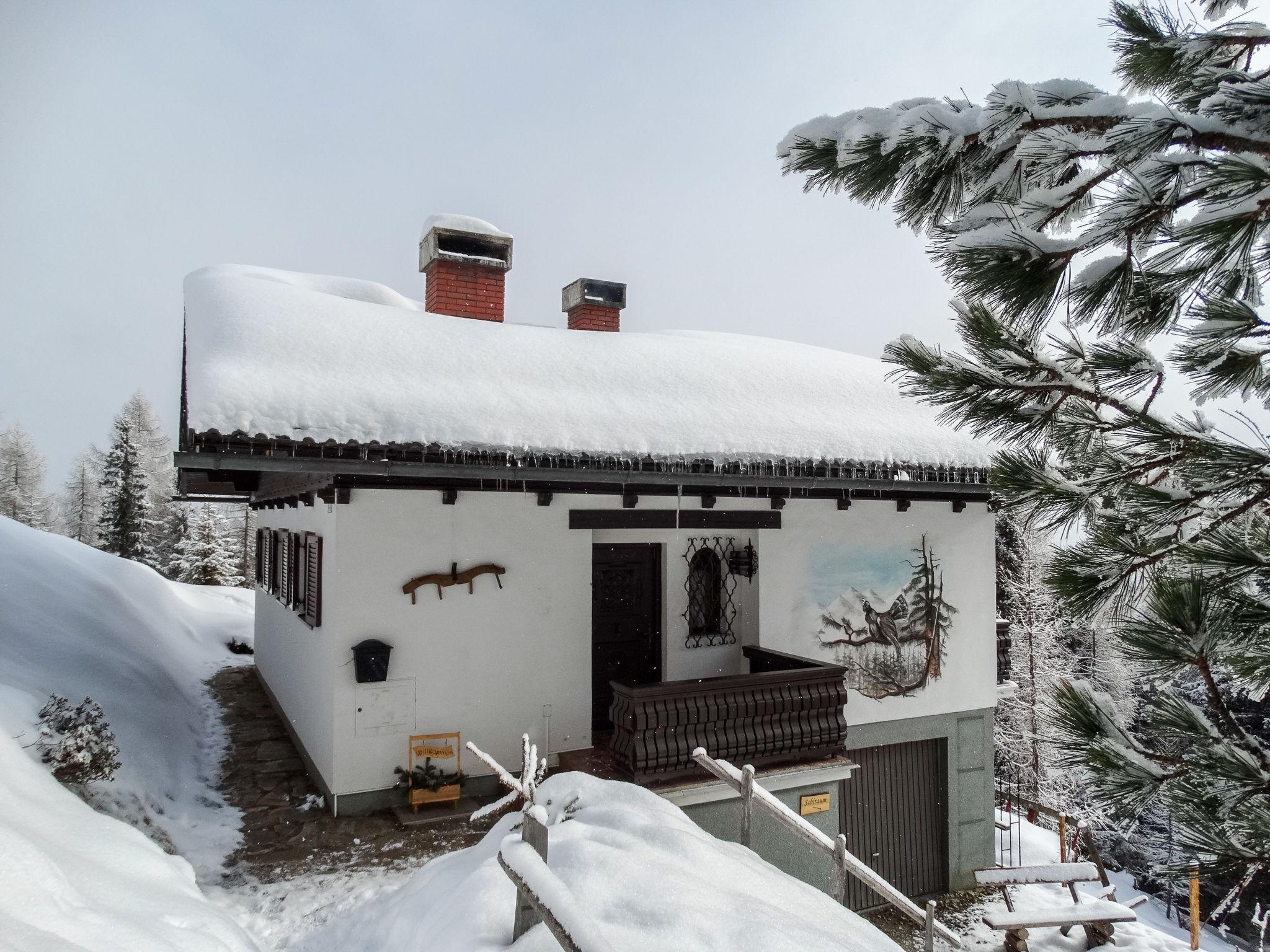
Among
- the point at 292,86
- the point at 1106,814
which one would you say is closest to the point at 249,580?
the point at 292,86

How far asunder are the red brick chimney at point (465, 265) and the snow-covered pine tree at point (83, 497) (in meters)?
36.1

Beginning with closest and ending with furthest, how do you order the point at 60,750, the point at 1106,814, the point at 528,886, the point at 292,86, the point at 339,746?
the point at 1106,814
the point at 528,886
the point at 60,750
the point at 339,746
the point at 292,86

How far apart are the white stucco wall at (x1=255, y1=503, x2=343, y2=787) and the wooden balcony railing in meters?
2.77

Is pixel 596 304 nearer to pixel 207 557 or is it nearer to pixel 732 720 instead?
pixel 732 720

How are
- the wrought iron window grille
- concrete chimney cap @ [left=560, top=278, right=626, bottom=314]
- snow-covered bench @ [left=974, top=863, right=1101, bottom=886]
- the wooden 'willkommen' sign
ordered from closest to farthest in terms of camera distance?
the wooden 'willkommen' sign < the wrought iron window grille < snow-covered bench @ [left=974, top=863, right=1101, bottom=886] < concrete chimney cap @ [left=560, top=278, right=626, bottom=314]

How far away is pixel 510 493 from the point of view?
24.1ft

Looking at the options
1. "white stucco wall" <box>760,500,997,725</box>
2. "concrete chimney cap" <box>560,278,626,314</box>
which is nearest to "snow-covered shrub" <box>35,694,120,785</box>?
"white stucco wall" <box>760,500,997,725</box>

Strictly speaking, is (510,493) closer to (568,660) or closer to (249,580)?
(568,660)

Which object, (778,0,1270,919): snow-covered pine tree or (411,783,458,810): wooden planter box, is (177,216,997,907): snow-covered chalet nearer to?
(411,783,458,810): wooden planter box

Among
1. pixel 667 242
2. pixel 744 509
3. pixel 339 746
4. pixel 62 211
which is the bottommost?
pixel 339 746

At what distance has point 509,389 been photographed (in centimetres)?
705

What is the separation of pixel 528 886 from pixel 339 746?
4.21m

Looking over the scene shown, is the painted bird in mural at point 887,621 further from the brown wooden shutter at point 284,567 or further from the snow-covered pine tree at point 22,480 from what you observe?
the snow-covered pine tree at point 22,480

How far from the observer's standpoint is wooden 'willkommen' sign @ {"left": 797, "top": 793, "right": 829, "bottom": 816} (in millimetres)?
7199
